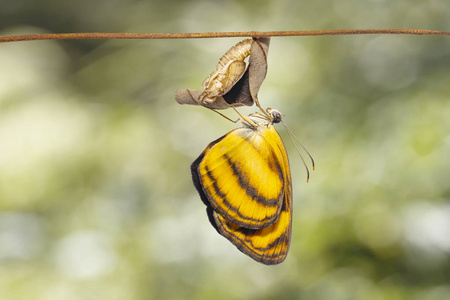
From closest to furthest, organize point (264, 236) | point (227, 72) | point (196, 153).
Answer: point (227, 72) < point (264, 236) < point (196, 153)

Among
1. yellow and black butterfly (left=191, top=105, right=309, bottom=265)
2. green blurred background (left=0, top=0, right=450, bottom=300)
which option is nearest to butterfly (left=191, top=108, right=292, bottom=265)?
yellow and black butterfly (left=191, top=105, right=309, bottom=265)

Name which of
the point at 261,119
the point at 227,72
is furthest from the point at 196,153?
the point at 227,72

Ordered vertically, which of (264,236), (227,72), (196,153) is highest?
(196,153)

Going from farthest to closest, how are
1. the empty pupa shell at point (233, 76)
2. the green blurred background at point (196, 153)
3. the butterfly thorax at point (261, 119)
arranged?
the green blurred background at point (196, 153), the butterfly thorax at point (261, 119), the empty pupa shell at point (233, 76)

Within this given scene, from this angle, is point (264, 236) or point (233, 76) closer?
point (233, 76)

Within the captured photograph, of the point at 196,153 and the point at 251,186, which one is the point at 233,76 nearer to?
the point at 251,186

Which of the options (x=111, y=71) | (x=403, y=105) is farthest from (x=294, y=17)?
(x=111, y=71)

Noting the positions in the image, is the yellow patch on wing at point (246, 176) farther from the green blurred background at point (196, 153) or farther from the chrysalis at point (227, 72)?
the green blurred background at point (196, 153)

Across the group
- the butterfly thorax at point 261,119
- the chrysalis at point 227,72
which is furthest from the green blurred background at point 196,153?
the chrysalis at point 227,72
